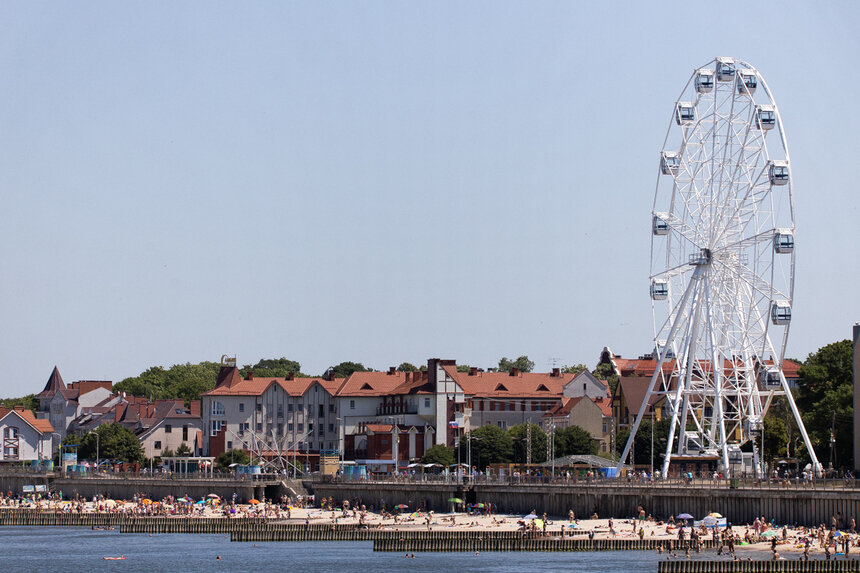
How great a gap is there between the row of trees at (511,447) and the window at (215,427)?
3070 centimetres

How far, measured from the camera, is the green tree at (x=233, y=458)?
14512cm

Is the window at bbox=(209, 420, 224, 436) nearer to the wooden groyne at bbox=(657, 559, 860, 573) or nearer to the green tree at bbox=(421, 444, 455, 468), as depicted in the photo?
the green tree at bbox=(421, 444, 455, 468)

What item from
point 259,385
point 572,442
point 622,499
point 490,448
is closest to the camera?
point 622,499

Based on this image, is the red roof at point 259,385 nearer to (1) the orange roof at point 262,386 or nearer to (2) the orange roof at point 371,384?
(1) the orange roof at point 262,386

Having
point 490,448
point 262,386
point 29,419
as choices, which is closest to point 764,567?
point 490,448

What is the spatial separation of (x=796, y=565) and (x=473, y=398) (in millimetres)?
84410

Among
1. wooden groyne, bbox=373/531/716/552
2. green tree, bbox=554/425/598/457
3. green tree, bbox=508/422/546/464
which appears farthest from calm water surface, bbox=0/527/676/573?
green tree, bbox=554/425/598/457

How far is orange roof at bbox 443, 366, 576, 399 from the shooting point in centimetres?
15025

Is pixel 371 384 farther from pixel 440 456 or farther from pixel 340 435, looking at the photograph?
pixel 440 456

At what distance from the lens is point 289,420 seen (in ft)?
514

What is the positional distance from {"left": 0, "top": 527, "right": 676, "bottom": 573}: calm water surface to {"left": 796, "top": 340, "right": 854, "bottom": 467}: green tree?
34023 mm

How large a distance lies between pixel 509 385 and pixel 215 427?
106ft

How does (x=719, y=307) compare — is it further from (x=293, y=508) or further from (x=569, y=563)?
(x=293, y=508)

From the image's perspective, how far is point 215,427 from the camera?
6137 inches
